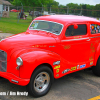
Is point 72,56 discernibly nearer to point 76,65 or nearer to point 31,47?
point 76,65

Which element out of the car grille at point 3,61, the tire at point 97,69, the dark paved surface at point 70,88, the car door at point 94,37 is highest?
the car door at point 94,37

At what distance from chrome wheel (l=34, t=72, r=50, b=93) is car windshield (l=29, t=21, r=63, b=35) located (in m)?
1.30

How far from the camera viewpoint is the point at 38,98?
157 inches

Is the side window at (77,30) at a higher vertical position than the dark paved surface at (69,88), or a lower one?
higher

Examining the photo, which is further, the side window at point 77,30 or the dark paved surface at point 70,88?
the side window at point 77,30

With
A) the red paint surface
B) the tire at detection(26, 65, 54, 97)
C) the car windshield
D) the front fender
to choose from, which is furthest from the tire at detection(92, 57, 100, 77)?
the front fender

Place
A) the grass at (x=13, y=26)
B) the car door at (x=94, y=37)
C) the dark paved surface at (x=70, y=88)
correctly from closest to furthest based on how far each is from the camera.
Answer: the dark paved surface at (x=70, y=88)
the car door at (x=94, y=37)
the grass at (x=13, y=26)

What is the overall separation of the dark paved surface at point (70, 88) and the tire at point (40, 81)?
156mm

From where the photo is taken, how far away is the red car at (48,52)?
373cm

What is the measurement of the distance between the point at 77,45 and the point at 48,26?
1026 millimetres

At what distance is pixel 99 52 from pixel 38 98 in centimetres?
264

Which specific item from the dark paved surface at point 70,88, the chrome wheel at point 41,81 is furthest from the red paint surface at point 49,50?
the dark paved surface at point 70,88

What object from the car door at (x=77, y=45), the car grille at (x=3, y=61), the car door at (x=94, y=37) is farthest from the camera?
the car door at (x=94, y=37)

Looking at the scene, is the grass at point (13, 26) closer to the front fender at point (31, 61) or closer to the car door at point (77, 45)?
the car door at point (77, 45)
